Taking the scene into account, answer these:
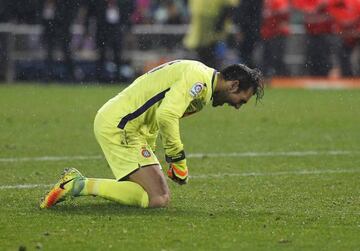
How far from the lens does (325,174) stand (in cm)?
1172

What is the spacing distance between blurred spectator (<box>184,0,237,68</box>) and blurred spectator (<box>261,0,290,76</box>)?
1.34 metres

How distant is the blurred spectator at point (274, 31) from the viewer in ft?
80.2

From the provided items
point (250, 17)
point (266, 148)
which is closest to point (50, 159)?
point (266, 148)

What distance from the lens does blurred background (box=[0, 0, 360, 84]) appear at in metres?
23.4

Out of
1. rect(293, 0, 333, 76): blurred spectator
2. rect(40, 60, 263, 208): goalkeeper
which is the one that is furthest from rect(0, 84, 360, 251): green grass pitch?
rect(293, 0, 333, 76): blurred spectator

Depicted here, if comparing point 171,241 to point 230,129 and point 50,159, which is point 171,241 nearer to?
point 50,159

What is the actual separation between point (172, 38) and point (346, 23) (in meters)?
3.82

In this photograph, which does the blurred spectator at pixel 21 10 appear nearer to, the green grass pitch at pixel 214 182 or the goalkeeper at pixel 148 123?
the green grass pitch at pixel 214 182

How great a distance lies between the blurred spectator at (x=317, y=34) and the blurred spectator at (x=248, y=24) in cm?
145

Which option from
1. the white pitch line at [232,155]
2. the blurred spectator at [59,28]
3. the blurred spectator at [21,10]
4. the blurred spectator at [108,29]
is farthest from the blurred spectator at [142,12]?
the white pitch line at [232,155]

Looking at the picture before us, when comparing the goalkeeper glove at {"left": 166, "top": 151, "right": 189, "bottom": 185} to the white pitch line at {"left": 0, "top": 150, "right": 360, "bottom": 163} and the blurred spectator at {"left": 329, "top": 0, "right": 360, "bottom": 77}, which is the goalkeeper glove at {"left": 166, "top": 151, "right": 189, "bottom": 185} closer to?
the white pitch line at {"left": 0, "top": 150, "right": 360, "bottom": 163}

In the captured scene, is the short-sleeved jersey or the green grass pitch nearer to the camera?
the green grass pitch

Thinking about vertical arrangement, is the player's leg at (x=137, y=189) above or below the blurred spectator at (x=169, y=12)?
above

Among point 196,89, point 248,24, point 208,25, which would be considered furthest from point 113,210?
point 248,24
